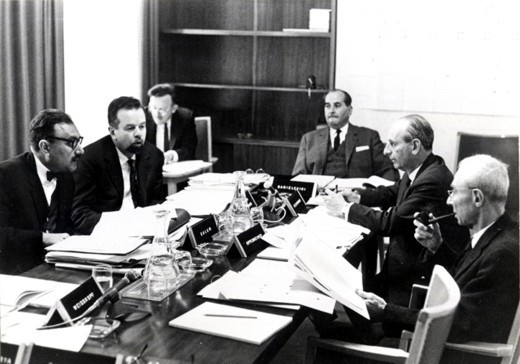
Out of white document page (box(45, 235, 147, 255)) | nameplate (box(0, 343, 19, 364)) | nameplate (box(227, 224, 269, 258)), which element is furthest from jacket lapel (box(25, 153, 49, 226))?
nameplate (box(0, 343, 19, 364))

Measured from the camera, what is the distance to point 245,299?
1743 millimetres

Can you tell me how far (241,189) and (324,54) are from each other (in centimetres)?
329

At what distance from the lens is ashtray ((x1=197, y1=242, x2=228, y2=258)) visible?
7.20 feet

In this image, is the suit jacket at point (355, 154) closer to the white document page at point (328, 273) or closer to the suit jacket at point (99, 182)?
the suit jacket at point (99, 182)

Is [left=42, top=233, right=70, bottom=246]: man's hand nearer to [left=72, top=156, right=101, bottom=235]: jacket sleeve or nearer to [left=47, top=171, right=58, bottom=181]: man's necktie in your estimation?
[left=47, top=171, right=58, bottom=181]: man's necktie

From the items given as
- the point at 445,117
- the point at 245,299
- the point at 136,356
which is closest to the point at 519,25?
the point at 445,117

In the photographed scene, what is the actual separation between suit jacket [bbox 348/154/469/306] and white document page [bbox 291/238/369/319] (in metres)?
0.70

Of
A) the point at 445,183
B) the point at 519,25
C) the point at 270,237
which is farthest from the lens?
the point at 519,25

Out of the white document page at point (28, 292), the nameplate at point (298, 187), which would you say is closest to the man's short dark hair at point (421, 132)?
the nameplate at point (298, 187)

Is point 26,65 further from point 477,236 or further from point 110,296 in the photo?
point 477,236

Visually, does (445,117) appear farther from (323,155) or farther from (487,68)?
(323,155)

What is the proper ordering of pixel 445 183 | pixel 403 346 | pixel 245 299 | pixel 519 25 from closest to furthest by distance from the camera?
1. pixel 245 299
2. pixel 403 346
3. pixel 445 183
4. pixel 519 25

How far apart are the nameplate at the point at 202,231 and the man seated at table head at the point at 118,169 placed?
84 cm

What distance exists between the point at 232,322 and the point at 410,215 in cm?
133
